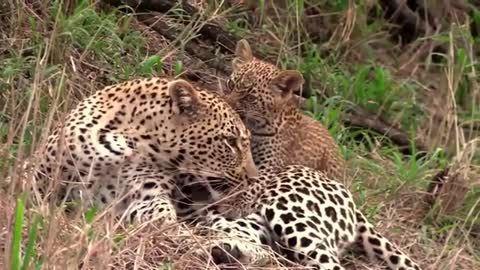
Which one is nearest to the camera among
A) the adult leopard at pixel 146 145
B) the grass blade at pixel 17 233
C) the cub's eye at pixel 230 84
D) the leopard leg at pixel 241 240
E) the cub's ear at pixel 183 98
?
the grass blade at pixel 17 233

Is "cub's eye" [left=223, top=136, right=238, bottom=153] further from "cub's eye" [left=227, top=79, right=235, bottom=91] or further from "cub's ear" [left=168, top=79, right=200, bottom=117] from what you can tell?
"cub's eye" [left=227, top=79, right=235, bottom=91]

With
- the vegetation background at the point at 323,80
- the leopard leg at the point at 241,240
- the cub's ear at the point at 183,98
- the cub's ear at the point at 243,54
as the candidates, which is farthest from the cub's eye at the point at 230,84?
the leopard leg at the point at 241,240

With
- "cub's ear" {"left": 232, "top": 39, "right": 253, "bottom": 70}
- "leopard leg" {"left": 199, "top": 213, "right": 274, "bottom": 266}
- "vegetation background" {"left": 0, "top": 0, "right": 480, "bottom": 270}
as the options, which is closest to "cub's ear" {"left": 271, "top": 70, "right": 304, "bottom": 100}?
"cub's ear" {"left": 232, "top": 39, "right": 253, "bottom": 70}

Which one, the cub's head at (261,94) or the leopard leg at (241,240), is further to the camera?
the cub's head at (261,94)

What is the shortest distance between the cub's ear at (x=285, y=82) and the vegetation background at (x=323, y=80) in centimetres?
64

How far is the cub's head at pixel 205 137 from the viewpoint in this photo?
6480 mm

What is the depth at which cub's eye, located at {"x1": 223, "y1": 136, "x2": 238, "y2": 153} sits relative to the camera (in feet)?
21.6

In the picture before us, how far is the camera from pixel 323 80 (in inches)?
347

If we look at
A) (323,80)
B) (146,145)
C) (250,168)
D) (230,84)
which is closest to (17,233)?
(146,145)

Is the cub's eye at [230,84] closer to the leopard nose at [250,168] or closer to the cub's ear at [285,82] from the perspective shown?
the cub's ear at [285,82]

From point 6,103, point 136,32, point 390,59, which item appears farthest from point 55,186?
point 390,59

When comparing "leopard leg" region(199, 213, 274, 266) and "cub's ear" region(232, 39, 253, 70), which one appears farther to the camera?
"cub's ear" region(232, 39, 253, 70)

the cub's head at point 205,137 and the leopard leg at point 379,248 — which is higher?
the cub's head at point 205,137

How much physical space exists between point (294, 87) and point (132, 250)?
6.83 ft
